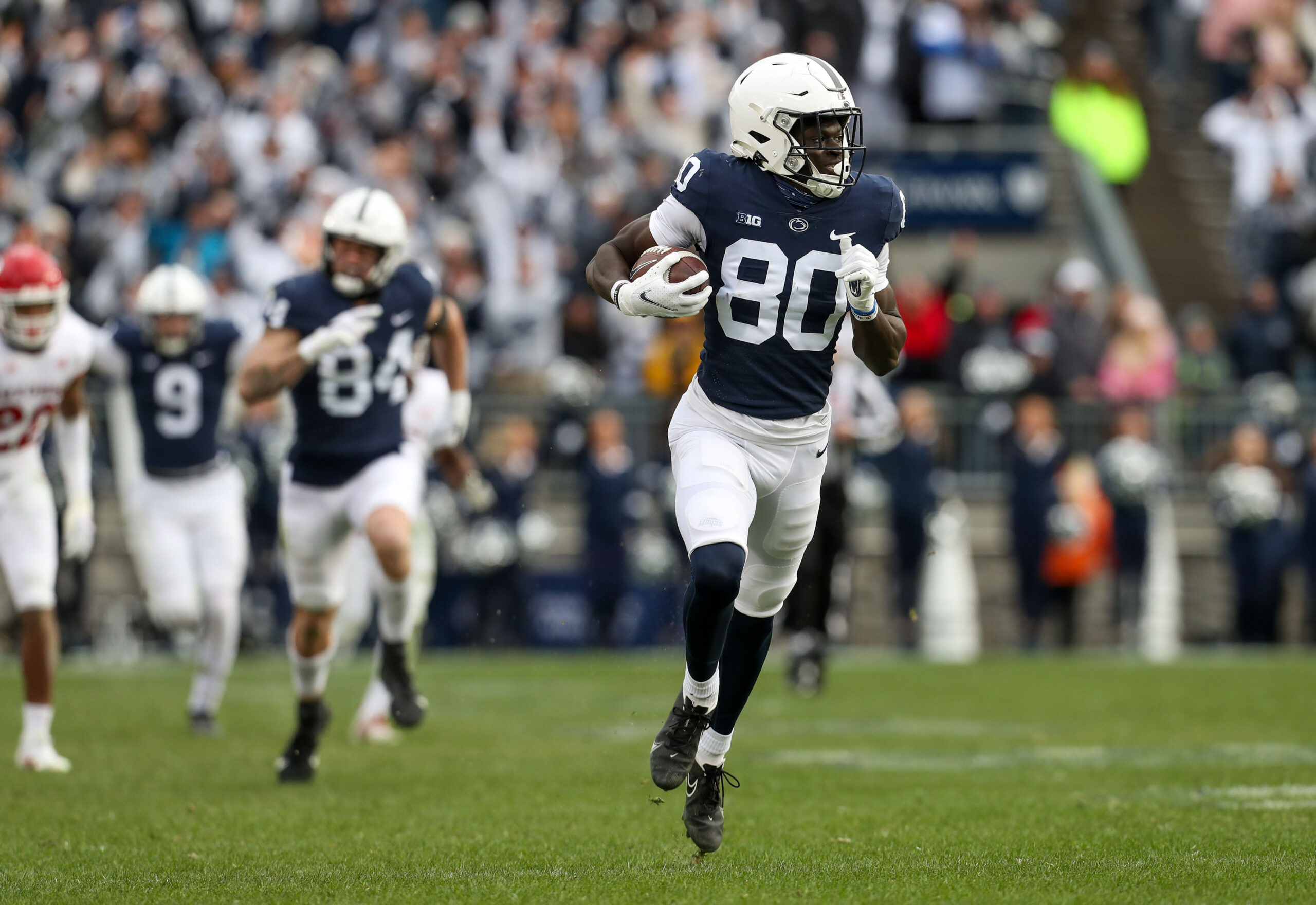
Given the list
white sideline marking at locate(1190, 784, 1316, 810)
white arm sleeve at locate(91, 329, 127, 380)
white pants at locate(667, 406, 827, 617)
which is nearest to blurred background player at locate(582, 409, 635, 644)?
white arm sleeve at locate(91, 329, 127, 380)

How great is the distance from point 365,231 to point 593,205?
910 centimetres

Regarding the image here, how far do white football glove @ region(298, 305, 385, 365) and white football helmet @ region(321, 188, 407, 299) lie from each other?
0.10 meters

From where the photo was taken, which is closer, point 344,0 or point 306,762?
point 306,762

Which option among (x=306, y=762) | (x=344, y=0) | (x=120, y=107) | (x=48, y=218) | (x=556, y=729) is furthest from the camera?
(x=344, y=0)

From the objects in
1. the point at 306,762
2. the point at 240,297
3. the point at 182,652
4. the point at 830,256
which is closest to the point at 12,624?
the point at 182,652

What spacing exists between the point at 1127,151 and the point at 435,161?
682 centimetres

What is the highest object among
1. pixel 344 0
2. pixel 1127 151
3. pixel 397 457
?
pixel 344 0

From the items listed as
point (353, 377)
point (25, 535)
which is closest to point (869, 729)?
point (353, 377)

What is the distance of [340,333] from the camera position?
7.33m

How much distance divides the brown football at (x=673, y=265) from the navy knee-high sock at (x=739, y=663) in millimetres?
1065

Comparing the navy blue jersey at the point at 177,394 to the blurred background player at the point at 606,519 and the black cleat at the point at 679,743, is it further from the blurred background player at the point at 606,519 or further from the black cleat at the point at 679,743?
the blurred background player at the point at 606,519

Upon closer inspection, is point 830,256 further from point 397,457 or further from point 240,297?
point 240,297

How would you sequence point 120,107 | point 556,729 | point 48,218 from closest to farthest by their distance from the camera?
point 556,729 → point 48,218 → point 120,107

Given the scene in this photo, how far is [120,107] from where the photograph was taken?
17.1 meters
